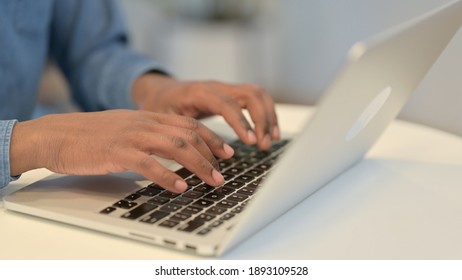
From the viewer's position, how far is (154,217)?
68 centimetres

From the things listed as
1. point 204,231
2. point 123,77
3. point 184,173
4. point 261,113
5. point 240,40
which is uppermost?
point 240,40

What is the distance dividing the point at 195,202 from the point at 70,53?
0.74 metres

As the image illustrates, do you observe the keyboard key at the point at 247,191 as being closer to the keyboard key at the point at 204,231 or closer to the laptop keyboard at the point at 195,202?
the laptop keyboard at the point at 195,202

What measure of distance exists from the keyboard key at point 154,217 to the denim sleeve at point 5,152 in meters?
0.20

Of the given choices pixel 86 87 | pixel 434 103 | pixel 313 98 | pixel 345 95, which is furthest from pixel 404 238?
pixel 313 98

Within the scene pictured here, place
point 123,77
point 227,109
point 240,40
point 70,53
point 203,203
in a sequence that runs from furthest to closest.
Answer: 1. point 240,40
2. point 70,53
3. point 123,77
4. point 227,109
5. point 203,203

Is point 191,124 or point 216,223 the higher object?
point 191,124

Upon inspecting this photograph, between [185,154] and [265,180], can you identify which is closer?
[265,180]

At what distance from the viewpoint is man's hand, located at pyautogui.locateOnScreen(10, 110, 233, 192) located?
0.73 m

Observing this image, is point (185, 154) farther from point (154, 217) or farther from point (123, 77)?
point (123, 77)

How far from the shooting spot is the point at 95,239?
2.24 feet

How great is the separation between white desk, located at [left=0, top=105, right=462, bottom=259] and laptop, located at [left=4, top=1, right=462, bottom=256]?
0.04 feet

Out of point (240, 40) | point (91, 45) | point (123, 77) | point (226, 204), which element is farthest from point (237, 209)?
point (240, 40)

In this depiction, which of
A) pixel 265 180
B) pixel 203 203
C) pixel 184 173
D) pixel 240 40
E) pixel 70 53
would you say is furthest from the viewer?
pixel 240 40
